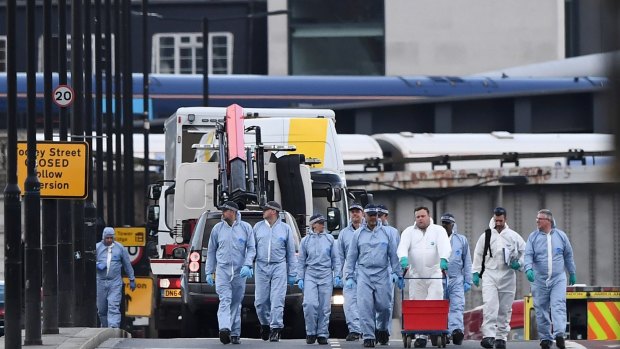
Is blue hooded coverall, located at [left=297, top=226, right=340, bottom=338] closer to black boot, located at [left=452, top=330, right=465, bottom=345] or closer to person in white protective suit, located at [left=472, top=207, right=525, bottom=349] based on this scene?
black boot, located at [left=452, top=330, right=465, bottom=345]

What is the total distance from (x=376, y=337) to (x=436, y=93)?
4225 centimetres

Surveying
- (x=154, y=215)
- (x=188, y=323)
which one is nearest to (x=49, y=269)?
(x=188, y=323)

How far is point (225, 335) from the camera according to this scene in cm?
1661

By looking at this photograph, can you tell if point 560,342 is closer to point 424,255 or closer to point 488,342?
point 488,342

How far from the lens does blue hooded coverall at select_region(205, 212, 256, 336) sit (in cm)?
1689

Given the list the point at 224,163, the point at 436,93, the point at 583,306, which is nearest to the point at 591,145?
the point at 436,93

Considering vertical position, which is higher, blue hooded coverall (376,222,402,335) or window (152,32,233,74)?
window (152,32,233,74)

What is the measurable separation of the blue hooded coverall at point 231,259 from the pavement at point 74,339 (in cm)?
132

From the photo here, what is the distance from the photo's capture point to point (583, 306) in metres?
25.5

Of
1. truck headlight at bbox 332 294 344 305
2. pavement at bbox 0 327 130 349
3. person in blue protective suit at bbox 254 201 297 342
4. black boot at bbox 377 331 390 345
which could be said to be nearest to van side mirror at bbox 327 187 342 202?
truck headlight at bbox 332 294 344 305

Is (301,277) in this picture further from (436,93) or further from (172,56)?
(172,56)

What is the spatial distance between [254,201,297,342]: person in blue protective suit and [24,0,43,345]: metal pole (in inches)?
126

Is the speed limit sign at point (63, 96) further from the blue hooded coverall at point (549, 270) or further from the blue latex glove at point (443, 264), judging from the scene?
the blue hooded coverall at point (549, 270)

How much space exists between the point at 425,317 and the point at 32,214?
4.13 m
